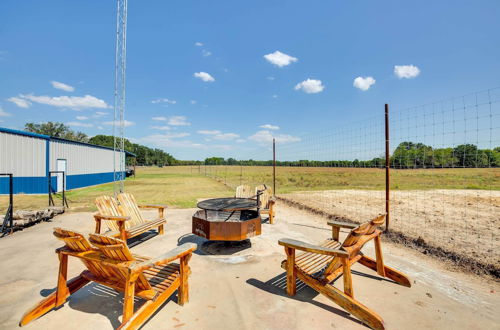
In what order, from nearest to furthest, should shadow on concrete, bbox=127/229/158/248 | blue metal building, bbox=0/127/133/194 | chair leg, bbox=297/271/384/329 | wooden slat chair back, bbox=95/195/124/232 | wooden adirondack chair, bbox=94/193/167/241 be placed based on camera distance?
chair leg, bbox=297/271/384/329, wooden adirondack chair, bbox=94/193/167/241, wooden slat chair back, bbox=95/195/124/232, shadow on concrete, bbox=127/229/158/248, blue metal building, bbox=0/127/133/194

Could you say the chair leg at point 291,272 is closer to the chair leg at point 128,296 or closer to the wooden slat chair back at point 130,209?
the chair leg at point 128,296

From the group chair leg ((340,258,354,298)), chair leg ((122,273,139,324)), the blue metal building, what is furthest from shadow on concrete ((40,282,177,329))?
the blue metal building

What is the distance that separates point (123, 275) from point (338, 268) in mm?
2164

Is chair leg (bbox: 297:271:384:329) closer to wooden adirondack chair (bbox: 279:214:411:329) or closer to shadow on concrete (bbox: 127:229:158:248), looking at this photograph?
wooden adirondack chair (bbox: 279:214:411:329)

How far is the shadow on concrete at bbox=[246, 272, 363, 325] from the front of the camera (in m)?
2.32

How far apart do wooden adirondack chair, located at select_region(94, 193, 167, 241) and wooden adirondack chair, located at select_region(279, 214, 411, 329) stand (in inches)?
113

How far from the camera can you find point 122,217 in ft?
12.8

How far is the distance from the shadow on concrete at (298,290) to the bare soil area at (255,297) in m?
0.01

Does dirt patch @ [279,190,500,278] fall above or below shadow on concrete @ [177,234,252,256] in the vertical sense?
above

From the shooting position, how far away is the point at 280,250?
400 cm

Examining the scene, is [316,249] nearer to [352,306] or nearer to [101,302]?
[352,306]

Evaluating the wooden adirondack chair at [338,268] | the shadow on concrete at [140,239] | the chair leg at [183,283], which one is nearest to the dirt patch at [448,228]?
the wooden adirondack chair at [338,268]

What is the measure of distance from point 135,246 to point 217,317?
8.98 feet

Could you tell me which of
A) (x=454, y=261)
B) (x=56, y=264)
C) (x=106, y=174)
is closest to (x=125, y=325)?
(x=56, y=264)
